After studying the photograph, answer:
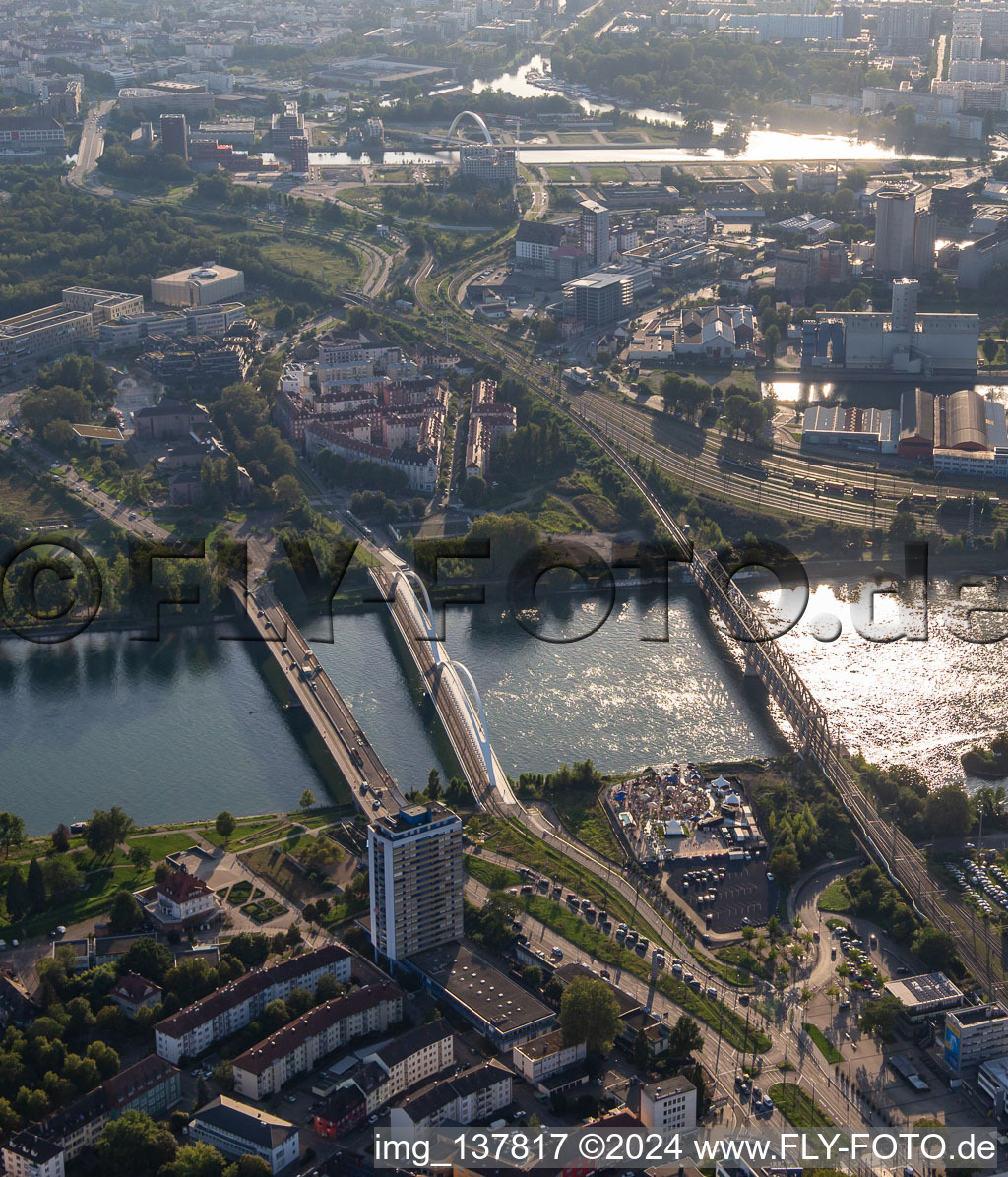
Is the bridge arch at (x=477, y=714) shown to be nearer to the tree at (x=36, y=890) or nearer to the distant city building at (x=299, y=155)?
the tree at (x=36, y=890)

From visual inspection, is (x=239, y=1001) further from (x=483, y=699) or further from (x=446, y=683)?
(x=483, y=699)

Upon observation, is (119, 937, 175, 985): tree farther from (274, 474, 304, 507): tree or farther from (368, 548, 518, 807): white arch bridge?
(274, 474, 304, 507): tree

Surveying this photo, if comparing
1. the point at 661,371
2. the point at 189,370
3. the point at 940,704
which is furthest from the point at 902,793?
the point at 189,370

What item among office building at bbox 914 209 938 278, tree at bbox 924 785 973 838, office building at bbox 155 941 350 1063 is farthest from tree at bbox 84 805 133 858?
office building at bbox 914 209 938 278

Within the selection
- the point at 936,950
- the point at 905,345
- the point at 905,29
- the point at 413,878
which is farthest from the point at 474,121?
the point at 936,950

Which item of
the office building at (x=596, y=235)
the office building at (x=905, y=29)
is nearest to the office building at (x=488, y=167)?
the office building at (x=596, y=235)

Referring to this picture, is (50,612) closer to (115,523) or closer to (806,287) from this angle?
(115,523)
